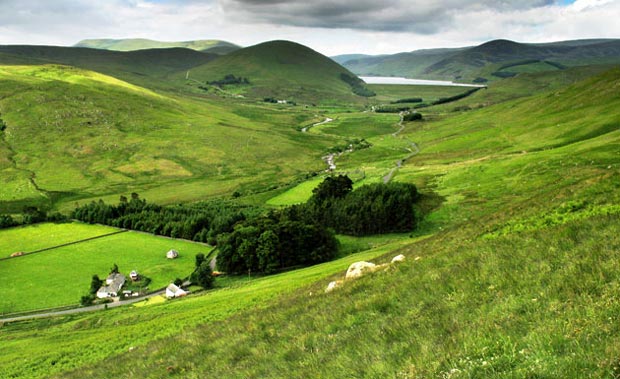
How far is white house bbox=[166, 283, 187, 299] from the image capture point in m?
65.1

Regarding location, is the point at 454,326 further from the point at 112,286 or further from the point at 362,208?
the point at 362,208

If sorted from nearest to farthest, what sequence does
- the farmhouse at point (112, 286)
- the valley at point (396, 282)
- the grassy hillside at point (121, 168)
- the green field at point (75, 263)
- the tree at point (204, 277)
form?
the valley at point (396, 282) → the green field at point (75, 263) → the farmhouse at point (112, 286) → the tree at point (204, 277) → the grassy hillside at point (121, 168)

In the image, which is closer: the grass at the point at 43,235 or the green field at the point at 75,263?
the green field at the point at 75,263

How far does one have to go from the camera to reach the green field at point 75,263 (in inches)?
2677

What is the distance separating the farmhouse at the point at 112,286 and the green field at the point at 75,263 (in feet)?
11.5

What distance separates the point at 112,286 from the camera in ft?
229

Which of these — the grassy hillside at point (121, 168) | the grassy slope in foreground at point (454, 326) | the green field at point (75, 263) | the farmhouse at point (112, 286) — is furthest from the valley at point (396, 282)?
the farmhouse at point (112, 286)

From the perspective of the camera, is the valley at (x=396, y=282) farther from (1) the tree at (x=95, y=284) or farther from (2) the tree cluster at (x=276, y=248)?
(1) the tree at (x=95, y=284)

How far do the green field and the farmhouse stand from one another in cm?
352

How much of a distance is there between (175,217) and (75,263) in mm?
27792

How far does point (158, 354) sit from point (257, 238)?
56695 mm

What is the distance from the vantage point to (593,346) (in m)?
8.85

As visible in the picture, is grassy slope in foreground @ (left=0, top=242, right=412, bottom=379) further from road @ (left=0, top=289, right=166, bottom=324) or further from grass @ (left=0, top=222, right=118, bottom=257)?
grass @ (left=0, top=222, right=118, bottom=257)

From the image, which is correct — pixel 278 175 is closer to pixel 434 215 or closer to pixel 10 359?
pixel 434 215
